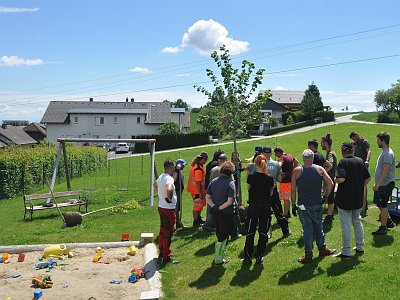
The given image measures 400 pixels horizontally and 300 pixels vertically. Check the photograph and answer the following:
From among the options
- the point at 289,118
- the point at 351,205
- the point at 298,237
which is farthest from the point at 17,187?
the point at 289,118

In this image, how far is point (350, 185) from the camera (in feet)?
23.9

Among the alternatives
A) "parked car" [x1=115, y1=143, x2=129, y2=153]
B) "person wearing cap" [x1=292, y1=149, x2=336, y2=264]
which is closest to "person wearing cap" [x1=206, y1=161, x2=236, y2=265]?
"person wearing cap" [x1=292, y1=149, x2=336, y2=264]

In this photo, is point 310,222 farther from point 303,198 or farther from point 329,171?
point 329,171

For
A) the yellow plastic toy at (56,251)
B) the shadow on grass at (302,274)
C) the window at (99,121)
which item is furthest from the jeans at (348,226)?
the window at (99,121)

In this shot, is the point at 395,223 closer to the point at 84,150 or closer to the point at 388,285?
the point at 388,285

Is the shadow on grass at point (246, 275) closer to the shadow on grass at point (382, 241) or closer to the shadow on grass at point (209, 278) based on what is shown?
the shadow on grass at point (209, 278)

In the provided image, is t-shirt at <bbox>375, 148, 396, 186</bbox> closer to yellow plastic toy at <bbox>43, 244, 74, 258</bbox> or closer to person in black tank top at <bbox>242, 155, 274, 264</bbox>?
person in black tank top at <bbox>242, 155, 274, 264</bbox>

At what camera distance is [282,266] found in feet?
24.4

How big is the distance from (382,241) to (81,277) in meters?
5.60

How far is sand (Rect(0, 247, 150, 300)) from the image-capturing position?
7.01m

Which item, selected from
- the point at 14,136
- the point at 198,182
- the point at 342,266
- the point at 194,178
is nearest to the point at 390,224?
the point at 342,266

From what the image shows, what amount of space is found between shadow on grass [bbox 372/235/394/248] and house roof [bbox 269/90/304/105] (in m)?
85.7

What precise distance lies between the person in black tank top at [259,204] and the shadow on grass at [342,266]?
122cm

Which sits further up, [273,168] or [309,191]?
[273,168]
